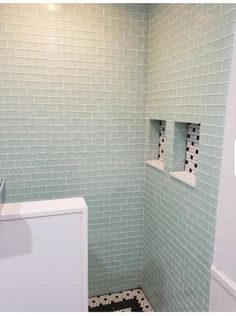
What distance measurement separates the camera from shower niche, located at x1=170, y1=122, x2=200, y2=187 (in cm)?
169

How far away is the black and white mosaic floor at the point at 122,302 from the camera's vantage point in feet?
6.83

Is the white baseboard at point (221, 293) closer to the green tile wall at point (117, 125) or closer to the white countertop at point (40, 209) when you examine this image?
the green tile wall at point (117, 125)

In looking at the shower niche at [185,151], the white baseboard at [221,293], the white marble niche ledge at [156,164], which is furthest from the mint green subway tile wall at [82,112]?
the white baseboard at [221,293]

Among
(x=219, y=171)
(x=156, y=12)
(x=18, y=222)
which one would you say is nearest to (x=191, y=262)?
(x=219, y=171)

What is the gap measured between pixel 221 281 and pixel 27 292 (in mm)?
936

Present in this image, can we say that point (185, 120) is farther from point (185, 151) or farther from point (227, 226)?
point (227, 226)

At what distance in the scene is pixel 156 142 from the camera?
214cm

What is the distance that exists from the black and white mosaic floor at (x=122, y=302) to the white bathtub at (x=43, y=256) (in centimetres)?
99

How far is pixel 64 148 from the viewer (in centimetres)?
198

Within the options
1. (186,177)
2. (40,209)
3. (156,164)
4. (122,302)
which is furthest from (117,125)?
(122,302)

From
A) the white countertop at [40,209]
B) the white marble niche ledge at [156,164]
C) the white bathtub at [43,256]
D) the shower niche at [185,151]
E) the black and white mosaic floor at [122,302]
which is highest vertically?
the shower niche at [185,151]

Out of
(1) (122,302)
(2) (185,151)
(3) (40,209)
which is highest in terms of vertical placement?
(2) (185,151)

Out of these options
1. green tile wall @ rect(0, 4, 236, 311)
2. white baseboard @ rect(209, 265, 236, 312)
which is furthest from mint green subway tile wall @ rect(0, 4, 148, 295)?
white baseboard @ rect(209, 265, 236, 312)

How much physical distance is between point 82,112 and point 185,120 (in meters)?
0.80
